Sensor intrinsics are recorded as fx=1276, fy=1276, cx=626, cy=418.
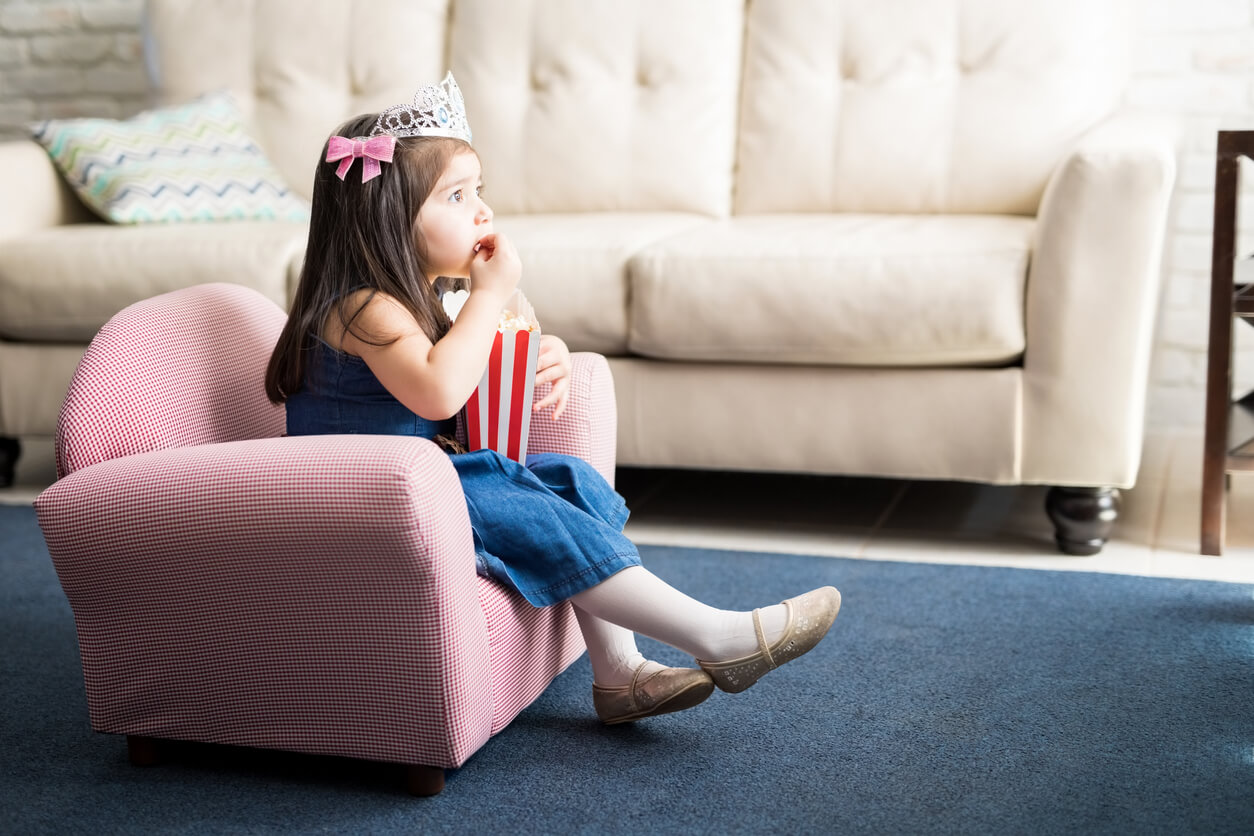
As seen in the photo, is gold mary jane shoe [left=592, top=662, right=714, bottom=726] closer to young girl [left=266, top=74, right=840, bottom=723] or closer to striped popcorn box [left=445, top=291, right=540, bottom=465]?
young girl [left=266, top=74, right=840, bottom=723]

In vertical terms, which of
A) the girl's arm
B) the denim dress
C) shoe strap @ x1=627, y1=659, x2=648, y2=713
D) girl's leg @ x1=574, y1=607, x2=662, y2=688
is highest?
the girl's arm

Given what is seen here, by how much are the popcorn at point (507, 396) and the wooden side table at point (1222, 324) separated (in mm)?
1036

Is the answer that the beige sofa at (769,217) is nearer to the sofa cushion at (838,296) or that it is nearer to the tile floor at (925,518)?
the sofa cushion at (838,296)

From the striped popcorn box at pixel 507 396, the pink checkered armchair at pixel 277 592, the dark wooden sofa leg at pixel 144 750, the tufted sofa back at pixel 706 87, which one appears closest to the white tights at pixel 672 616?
the pink checkered armchair at pixel 277 592

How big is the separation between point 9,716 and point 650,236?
123 centimetres

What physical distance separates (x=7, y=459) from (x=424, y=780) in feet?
5.49

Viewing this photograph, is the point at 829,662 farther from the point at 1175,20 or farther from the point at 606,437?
the point at 1175,20

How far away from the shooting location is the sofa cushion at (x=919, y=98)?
7.54ft

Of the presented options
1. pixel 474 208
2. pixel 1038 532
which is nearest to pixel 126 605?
pixel 474 208

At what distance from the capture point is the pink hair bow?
1352 millimetres

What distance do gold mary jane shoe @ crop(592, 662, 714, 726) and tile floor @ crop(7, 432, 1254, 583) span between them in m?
0.69

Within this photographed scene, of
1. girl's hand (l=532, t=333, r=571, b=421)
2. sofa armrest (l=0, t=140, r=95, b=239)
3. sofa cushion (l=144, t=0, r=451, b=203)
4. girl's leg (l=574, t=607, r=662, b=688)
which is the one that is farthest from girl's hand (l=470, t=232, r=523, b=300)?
sofa armrest (l=0, t=140, r=95, b=239)

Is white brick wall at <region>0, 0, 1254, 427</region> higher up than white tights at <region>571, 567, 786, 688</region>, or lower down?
higher up

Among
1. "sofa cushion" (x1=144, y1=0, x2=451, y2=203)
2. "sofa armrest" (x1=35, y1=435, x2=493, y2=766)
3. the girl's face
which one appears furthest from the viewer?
"sofa cushion" (x1=144, y1=0, x2=451, y2=203)
